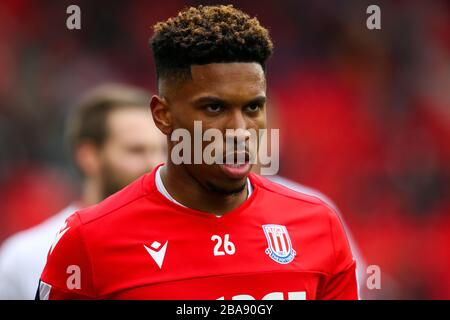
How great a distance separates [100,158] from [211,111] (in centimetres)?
278

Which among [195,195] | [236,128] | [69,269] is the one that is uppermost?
[236,128]

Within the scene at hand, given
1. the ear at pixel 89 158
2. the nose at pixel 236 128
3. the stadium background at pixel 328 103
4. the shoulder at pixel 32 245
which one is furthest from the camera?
the stadium background at pixel 328 103

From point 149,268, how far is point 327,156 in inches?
250

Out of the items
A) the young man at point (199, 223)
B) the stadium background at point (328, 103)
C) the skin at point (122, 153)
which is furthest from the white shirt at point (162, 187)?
the stadium background at point (328, 103)

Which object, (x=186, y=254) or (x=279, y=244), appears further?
(x=279, y=244)

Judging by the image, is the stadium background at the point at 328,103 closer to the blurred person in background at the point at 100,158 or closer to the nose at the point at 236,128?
the blurred person in background at the point at 100,158

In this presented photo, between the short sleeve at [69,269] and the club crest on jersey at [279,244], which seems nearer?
the short sleeve at [69,269]

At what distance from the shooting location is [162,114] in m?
3.20

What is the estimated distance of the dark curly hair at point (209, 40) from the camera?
303 cm

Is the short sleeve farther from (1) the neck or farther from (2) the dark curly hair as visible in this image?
(2) the dark curly hair

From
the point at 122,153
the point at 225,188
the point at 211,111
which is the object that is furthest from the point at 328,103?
the point at 211,111

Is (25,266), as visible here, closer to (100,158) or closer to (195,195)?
(100,158)

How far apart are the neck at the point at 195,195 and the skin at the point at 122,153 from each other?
6.95 ft

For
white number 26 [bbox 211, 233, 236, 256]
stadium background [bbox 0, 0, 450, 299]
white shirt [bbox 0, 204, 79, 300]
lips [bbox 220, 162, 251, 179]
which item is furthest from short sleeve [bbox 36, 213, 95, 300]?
stadium background [bbox 0, 0, 450, 299]
